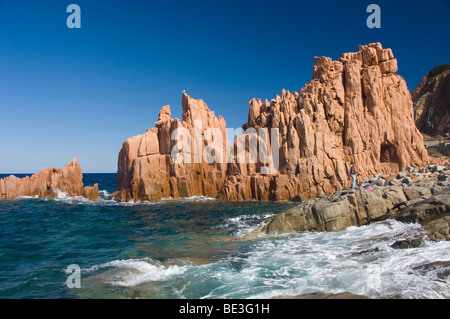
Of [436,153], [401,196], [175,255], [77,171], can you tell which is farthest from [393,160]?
[77,171]

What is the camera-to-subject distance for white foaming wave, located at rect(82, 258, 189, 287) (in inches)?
501

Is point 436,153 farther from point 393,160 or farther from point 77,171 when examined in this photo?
point 77,171

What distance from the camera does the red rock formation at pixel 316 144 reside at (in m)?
43.3

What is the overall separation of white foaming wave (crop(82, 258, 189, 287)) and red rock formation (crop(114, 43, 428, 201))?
1156 inches

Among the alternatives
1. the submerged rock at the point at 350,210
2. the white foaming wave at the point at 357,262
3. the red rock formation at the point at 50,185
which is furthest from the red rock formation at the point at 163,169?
the white foaming wave at the point at 357,262

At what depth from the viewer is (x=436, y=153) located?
50594 millimetres

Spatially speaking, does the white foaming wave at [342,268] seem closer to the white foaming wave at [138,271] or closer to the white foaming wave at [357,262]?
the white foaming wave at [357,262]

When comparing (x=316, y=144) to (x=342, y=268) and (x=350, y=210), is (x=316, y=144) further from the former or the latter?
(x=342, y=268)

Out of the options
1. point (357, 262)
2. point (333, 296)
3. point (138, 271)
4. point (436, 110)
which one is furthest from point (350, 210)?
point (436, 110)

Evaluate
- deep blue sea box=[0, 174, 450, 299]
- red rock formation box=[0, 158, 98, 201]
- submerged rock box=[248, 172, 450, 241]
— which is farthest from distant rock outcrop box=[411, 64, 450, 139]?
red rock formation box=[0, 158, 98, 201]

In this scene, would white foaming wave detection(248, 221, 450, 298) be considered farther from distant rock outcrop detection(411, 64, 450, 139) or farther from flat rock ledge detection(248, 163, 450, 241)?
distant rock outcrop detection(411, 64, 450, 139)

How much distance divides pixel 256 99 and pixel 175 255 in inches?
1683

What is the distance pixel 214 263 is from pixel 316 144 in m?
33.2

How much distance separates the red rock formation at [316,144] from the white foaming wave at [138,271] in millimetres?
29369
